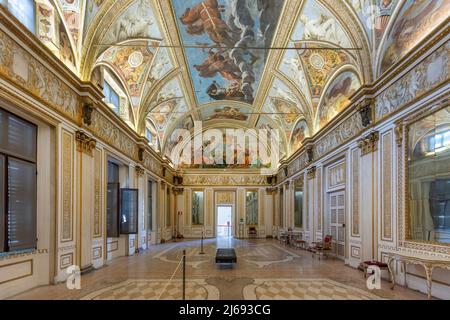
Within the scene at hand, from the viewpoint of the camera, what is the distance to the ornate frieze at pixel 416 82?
22.7ft

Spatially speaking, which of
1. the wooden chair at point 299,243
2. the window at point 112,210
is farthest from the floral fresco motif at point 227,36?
the wooden chair at point 299,243

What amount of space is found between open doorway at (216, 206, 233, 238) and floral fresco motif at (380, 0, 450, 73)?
20218 mm

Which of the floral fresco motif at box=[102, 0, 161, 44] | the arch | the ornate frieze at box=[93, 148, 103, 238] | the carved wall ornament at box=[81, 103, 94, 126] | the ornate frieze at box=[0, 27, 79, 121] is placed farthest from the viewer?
the arch

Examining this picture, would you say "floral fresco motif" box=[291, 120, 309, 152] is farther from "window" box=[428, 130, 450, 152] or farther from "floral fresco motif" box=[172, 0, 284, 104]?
"window" box=[428, 130, 450, 152]

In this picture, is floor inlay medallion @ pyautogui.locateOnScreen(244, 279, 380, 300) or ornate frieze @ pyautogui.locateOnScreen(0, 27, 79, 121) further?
floor inlay medallion @ pyautogui.locateOnScreen(244, 279, 380, 300)

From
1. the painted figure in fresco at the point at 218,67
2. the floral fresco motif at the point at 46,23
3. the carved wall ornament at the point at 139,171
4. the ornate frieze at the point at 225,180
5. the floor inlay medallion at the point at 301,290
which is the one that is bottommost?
the floor inlay medallion at the point at 301,290

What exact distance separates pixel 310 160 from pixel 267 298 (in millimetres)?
10911

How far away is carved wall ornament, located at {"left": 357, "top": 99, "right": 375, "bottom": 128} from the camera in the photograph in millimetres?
10266

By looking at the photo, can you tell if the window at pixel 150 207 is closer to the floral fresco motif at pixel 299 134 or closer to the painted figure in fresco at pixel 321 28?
the floral fresco motif at pixel 299 134

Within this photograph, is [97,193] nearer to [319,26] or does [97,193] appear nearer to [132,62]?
[132,62]

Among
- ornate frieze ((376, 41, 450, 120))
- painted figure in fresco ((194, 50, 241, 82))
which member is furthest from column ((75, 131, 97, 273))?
ornate frieze ((376, 41, 450, 120))

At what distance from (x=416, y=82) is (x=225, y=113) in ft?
56.2

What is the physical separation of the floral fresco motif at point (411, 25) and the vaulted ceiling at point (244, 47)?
0.02 metres

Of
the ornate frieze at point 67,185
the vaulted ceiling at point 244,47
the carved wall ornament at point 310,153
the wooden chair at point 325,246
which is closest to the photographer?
the ornate frieze at point 67,185
